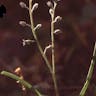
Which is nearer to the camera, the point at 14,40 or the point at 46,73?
the point at 46,73

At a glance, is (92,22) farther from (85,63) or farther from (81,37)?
(85,63)

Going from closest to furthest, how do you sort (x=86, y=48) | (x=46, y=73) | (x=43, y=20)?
(x=46, y=73) → (x=86, y=48) → (x=43, y=20)

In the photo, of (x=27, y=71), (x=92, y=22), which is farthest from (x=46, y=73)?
(x=92, y=22)

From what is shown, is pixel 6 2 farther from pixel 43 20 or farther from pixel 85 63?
pixel 85 63

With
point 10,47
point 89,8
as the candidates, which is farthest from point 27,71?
point 89,8

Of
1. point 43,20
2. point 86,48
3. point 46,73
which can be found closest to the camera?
point 46,73

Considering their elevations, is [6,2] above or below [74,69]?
above
